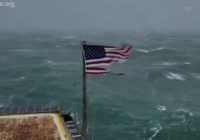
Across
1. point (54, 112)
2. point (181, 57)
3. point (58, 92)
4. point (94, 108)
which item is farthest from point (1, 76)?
point (181, 57)

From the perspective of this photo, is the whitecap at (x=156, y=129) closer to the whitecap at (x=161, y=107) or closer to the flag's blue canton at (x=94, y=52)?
the whitecap at (x=161, y=107)

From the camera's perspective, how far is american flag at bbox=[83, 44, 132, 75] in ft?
112

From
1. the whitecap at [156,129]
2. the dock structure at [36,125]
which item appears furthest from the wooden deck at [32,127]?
the whitecap at [156,129]

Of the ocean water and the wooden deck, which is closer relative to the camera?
the wooden deck

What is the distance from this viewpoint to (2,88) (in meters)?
102

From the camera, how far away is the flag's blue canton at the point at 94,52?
34.2 metres

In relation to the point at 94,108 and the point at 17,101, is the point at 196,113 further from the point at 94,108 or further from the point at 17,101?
the point at 17,101

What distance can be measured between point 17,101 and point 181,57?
10474cm

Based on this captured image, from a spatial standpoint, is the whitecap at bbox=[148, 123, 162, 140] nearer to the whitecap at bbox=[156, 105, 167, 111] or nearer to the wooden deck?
the whitecap at bbox=[156, 105, 167, 111]

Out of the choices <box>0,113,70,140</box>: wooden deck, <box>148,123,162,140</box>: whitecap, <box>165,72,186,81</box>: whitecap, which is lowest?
<box>148,123,162,140</box>: whitecap

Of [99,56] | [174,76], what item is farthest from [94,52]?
[174,76]

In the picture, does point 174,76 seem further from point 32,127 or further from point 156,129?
point 32,127

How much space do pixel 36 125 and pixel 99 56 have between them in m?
17.6

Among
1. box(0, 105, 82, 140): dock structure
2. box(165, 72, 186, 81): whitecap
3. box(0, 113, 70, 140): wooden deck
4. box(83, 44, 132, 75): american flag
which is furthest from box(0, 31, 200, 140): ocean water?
box(83, 44, 132, 75): american flag
